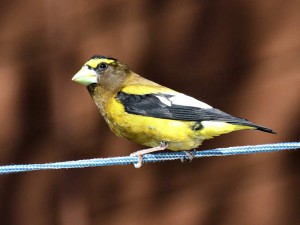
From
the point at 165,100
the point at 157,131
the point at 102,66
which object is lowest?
the point at 157,131

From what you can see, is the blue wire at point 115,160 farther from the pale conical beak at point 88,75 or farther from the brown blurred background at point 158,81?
the brown blurred background at point 158,81

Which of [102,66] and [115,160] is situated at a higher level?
[102,66]

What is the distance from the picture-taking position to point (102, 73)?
454 cm

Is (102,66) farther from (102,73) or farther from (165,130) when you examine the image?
(165,130)

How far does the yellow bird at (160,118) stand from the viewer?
13.3 feet

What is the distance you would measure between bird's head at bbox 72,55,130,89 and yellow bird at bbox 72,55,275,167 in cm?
4

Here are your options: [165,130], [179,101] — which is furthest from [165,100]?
[165,130]

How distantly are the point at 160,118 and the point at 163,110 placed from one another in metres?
0.06

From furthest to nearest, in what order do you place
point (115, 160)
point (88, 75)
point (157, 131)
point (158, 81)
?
point (158, 81)
point (88, 75)
point (157, 131)
point (115, 160)

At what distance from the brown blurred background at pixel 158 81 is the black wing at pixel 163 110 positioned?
131 centimetres

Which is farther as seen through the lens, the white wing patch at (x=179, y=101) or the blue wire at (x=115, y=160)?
the white wing patch at (x=179, y=101)

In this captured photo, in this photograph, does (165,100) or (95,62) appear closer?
(165,100)

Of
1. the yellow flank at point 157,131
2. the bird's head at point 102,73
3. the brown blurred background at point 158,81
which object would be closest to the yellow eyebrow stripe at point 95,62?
the bird's head at point 102,73

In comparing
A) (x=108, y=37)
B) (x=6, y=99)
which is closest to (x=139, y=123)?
(x=108, y=37)
